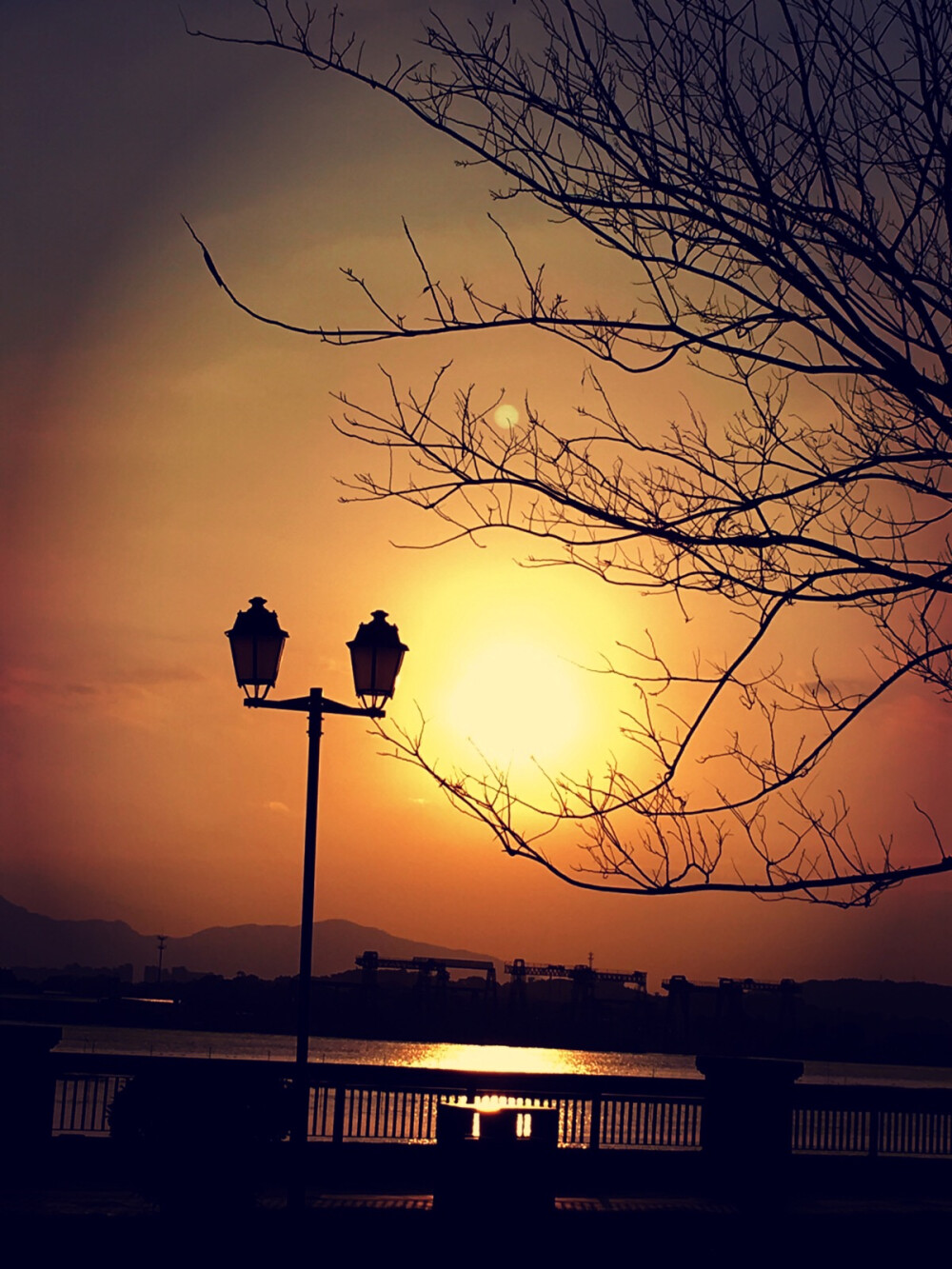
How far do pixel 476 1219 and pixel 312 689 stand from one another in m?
4.26

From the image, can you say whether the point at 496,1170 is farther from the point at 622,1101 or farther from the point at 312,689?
the point at 622,1101

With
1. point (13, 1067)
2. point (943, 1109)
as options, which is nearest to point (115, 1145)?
point (13, 1067)

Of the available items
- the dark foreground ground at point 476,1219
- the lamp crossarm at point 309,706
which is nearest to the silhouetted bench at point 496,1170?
the dark foreground ground at point 476,1219

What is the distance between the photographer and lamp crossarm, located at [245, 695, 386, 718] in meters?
11.5

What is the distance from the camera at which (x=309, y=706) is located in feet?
37.7

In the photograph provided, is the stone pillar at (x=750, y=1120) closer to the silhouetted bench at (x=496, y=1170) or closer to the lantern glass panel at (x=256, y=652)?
the silhouetted bench at (x=496, y=1170)

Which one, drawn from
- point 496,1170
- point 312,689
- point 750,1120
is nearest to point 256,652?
point 312,689

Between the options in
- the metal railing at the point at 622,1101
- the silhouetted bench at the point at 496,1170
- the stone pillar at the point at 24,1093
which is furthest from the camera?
the metal railing at the point at 622,1101

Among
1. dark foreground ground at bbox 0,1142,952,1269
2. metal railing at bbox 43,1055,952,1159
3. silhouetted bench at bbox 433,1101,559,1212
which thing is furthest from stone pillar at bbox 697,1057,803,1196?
silhouetted bench at bbox 433,1101,559,1212

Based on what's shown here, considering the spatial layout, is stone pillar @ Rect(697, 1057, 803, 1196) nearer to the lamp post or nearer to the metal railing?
the metal railing

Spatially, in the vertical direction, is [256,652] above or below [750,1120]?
above

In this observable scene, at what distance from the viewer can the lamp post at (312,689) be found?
11227mm

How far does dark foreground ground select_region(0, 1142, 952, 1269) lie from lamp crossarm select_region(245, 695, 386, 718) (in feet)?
12.0

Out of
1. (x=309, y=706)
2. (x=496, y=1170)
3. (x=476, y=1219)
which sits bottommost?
(x=476, y=1219)
